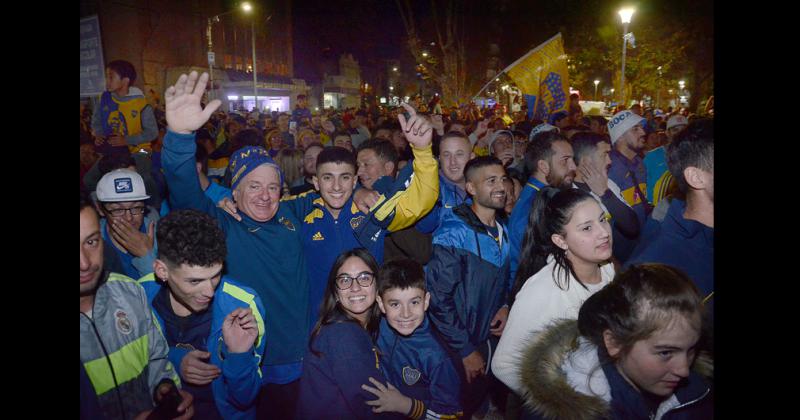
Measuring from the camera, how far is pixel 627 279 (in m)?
2.31

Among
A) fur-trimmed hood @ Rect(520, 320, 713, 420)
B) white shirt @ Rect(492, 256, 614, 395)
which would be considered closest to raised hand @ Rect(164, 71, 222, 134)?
white shirt @ Rect(492, 256, 614, 395)

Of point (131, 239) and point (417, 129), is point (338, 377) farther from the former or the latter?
point (131, 239)

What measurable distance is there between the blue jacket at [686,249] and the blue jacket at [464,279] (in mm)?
1187

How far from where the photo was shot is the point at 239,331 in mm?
2676

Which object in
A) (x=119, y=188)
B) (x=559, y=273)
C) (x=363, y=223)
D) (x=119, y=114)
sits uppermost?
(x=119, y=114)

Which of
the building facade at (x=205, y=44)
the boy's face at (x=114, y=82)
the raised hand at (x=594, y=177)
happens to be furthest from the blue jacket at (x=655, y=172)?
the building facade at (x=205, y=44)

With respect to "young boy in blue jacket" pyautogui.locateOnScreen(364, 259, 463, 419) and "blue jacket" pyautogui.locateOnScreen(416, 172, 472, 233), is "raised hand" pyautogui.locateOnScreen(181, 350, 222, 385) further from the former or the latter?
"blue jacket" pyautogui.locateOnScreen(416, 172, 472, 233)

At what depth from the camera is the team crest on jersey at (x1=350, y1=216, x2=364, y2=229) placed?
380cm

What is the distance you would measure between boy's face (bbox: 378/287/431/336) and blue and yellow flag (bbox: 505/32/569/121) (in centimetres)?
757

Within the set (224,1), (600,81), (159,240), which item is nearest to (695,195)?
(159,240)

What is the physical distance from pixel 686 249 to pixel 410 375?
1.72 meters

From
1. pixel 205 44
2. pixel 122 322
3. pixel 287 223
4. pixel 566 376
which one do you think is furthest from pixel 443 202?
pixel 205 44
